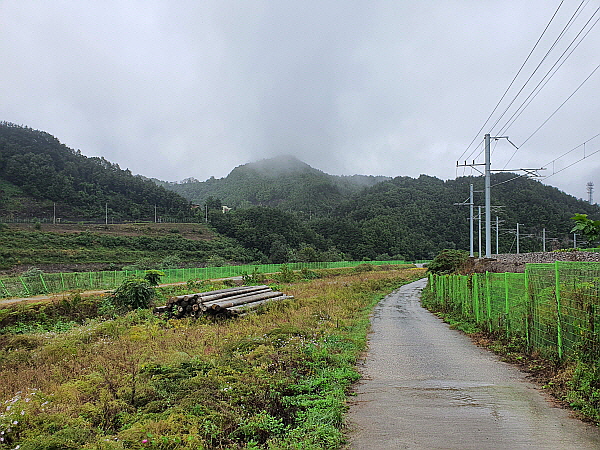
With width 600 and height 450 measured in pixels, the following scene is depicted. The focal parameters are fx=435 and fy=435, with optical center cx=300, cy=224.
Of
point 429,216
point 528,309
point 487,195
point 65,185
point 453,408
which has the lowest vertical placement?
point 453,408

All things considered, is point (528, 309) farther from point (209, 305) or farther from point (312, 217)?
point (312, 217)

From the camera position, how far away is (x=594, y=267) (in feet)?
23.3

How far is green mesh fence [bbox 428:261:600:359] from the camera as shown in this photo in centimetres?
707

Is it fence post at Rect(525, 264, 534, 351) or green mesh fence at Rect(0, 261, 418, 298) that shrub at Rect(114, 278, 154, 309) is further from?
fence post at Rect(525, 264, 534, 351)

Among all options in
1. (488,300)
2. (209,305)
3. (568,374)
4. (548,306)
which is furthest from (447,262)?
(568,374)

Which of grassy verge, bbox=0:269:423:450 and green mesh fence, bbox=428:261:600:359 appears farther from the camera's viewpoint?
green mesh fence, bbox=428:261:600:359

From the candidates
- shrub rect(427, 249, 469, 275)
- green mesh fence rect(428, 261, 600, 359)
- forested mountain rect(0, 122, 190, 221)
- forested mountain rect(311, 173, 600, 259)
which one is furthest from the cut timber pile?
forested mountain rect(0, 122, 190, 221)

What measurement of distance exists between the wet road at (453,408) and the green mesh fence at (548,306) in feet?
3.29

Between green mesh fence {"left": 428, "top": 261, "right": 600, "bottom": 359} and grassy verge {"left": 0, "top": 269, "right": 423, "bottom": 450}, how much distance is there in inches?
155

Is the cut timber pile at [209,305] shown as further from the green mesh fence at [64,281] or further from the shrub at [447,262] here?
the shrub at [447,262]

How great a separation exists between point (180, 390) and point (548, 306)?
7.12 meters

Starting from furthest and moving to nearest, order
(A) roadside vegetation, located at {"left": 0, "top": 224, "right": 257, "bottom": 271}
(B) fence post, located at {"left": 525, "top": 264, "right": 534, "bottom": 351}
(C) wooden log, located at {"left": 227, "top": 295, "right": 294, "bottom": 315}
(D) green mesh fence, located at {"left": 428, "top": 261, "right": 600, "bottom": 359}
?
1. (A) roadside vegetation, located at {"left": 0, "top": 224, "right": 257, "bottom": 271}
2. (C) wooden log, located at {"left": 227, "top": 295, "right": 294, "bottom": 315}
3. (B) fence post, located at {"left": 525, "top": 264, "right": 534, "bottom": 351}
4. (D) green mesh fence, located at {"left": 428, "top": 261, "right": 600, "bottom": 359}

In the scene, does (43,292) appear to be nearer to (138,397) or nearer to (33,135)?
(138,397)

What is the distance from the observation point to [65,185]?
10175 cm
